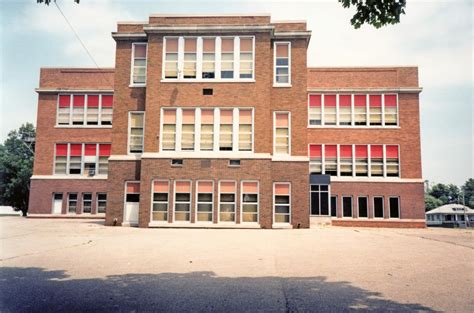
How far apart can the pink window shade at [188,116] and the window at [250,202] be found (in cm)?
491

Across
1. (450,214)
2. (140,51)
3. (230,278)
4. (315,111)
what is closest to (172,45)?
(140,51)

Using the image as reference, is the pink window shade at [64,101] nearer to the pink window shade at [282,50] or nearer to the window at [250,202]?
the pink window shade at [282,50]

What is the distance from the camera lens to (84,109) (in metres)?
33.9

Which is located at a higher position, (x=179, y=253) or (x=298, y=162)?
(x=298, y=162)

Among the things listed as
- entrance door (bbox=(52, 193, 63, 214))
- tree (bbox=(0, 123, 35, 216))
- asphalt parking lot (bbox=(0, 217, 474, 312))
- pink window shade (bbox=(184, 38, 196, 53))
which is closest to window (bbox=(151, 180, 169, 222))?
pink window shade (bbox=(184, 38, 196, 53))

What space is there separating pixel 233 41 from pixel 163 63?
430 centimetres

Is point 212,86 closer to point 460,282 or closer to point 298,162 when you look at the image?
point 298,162

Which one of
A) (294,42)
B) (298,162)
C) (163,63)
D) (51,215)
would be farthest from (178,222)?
(51,215)

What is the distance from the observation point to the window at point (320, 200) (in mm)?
30281

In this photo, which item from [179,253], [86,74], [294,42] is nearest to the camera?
[179,253]

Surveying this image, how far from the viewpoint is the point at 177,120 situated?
24047 mm

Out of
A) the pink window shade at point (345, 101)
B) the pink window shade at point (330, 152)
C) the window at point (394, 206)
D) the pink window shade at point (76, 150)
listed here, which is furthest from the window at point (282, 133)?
the pink window shade at point (76, 150)

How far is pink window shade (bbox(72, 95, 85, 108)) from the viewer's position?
33.8 m

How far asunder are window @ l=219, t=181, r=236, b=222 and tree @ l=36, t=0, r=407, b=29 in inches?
649
